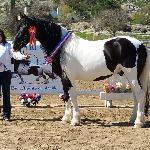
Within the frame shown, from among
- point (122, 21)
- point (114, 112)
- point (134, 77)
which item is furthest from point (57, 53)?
point (122, 21)

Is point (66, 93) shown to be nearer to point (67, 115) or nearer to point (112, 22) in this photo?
point (67, 115)

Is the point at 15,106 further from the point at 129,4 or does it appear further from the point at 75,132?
the point at 129,4

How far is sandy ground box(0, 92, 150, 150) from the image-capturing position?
23.2ft

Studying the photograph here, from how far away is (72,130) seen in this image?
8.31m

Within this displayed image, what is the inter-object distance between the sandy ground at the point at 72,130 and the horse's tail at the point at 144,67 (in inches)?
26.5

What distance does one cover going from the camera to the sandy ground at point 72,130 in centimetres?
708

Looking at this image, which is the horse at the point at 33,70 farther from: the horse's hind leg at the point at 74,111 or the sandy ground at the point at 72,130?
the horse's hind leg at the point at 74,111

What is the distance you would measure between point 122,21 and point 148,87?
39073 millimetres

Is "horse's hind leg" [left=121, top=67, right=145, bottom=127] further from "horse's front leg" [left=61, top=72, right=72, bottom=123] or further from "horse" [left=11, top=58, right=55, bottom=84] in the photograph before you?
"horse" [left=11, top=58, right=55, bottom=84]

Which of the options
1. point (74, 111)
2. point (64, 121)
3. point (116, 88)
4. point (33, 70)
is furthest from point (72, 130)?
point (33, 70)

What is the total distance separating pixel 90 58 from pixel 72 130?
52.1 inches

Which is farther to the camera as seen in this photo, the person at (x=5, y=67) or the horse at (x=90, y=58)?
the person at (x=5, y=67)

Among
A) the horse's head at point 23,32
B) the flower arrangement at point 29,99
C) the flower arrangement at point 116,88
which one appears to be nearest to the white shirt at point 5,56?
the horse's head at point 23,32

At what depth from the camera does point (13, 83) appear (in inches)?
470
